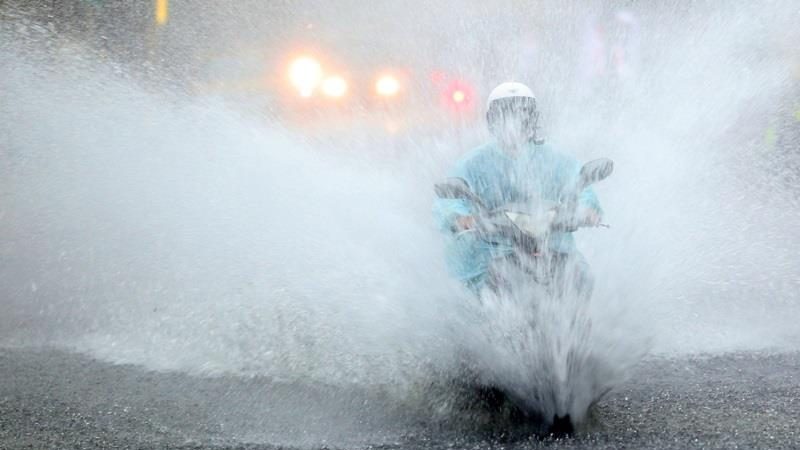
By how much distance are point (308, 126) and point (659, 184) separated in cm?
417

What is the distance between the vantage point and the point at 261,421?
4.86 m

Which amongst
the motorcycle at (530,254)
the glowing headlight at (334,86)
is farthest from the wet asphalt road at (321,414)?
the glowing headlight at (334,86)

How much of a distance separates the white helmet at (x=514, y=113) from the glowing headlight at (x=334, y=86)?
6.51 m

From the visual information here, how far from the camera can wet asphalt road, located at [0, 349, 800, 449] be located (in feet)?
14.1

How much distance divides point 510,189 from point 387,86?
7369mm

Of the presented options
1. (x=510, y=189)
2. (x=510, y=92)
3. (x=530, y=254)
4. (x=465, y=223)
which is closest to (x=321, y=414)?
(x=465, y=223)

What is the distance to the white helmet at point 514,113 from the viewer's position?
6176 millimetres

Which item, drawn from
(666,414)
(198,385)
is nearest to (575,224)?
(666,414)

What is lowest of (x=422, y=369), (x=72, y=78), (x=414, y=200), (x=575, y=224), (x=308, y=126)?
(x=422, y=369)

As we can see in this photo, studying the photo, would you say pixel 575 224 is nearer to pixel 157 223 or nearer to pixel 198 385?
pixel 198 385

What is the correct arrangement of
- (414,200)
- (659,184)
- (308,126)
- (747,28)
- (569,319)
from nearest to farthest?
1. (569,319)
2. (414,200)
3. (659,184)
4. (308,126)
5. (747,28)

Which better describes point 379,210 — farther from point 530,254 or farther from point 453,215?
point 530,254

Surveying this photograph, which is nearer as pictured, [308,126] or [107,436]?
[107,436]

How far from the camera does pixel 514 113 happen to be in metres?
6.21
